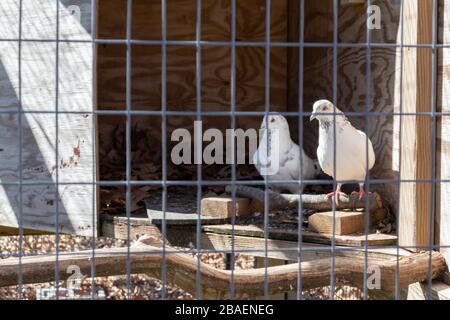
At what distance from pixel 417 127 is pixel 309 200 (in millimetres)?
661

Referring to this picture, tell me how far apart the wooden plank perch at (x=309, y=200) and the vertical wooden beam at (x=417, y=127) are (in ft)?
0.75

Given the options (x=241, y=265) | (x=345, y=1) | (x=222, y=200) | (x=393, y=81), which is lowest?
(x=241, y=265)

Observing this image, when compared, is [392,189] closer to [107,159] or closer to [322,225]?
[322,225]

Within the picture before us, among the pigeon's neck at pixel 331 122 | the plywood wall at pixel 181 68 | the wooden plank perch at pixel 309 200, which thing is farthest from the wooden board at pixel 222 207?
the plywood wall at pixel 181 68

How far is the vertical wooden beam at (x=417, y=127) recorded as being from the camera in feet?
11.5

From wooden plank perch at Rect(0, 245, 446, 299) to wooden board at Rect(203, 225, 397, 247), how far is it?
0.39ft

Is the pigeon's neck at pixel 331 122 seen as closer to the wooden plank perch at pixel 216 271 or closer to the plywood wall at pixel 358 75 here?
Result: the plywood wall at pixel 358 75

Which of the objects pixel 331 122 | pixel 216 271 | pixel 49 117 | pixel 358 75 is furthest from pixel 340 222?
pixel 49 117

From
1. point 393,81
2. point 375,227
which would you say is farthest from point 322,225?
point 393,81

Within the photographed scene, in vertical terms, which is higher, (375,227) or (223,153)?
(223,153)

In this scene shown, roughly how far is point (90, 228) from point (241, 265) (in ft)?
11.4

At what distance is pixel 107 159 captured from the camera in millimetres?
4848

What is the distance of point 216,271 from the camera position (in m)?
3.32
